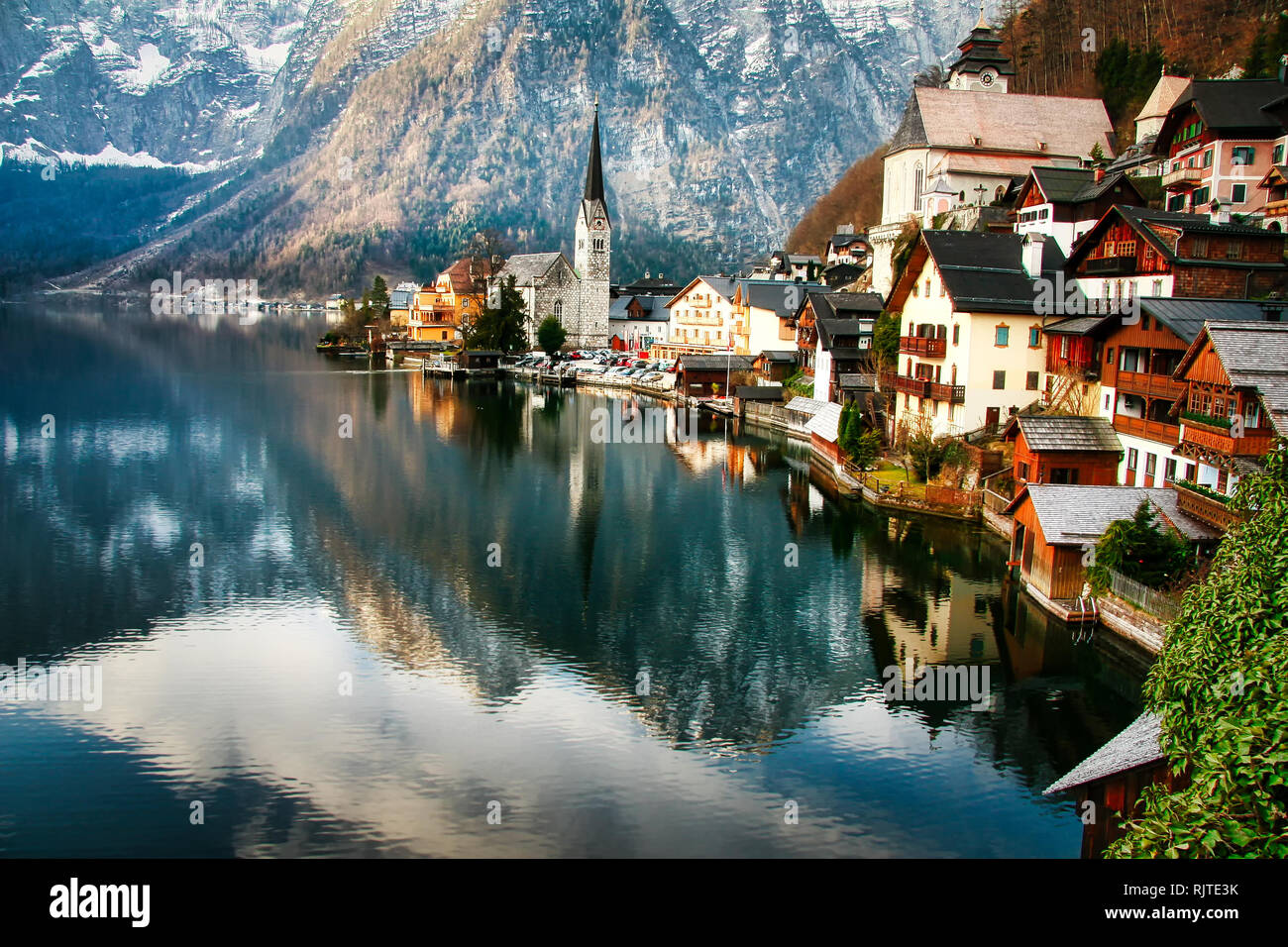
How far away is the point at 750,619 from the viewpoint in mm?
24094

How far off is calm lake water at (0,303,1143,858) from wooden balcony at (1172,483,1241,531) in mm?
3609

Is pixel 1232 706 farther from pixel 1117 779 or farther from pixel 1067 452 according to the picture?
pixel 1067 452

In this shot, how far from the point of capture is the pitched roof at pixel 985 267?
3700 centimetres

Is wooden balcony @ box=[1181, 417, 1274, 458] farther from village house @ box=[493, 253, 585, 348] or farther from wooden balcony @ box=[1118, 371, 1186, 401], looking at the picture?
village house @ box=[493, 253, 585, 348]

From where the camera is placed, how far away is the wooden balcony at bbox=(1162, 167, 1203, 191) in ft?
148

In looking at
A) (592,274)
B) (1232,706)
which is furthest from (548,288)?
(1232,706)

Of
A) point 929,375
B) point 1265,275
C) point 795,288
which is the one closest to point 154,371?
point 795,288

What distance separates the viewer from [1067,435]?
28.9 meters

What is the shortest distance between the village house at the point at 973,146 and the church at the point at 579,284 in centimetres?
5000

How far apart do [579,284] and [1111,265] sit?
80.7 metres

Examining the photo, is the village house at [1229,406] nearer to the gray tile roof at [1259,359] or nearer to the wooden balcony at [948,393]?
the gray tile roof at [1259,359]
